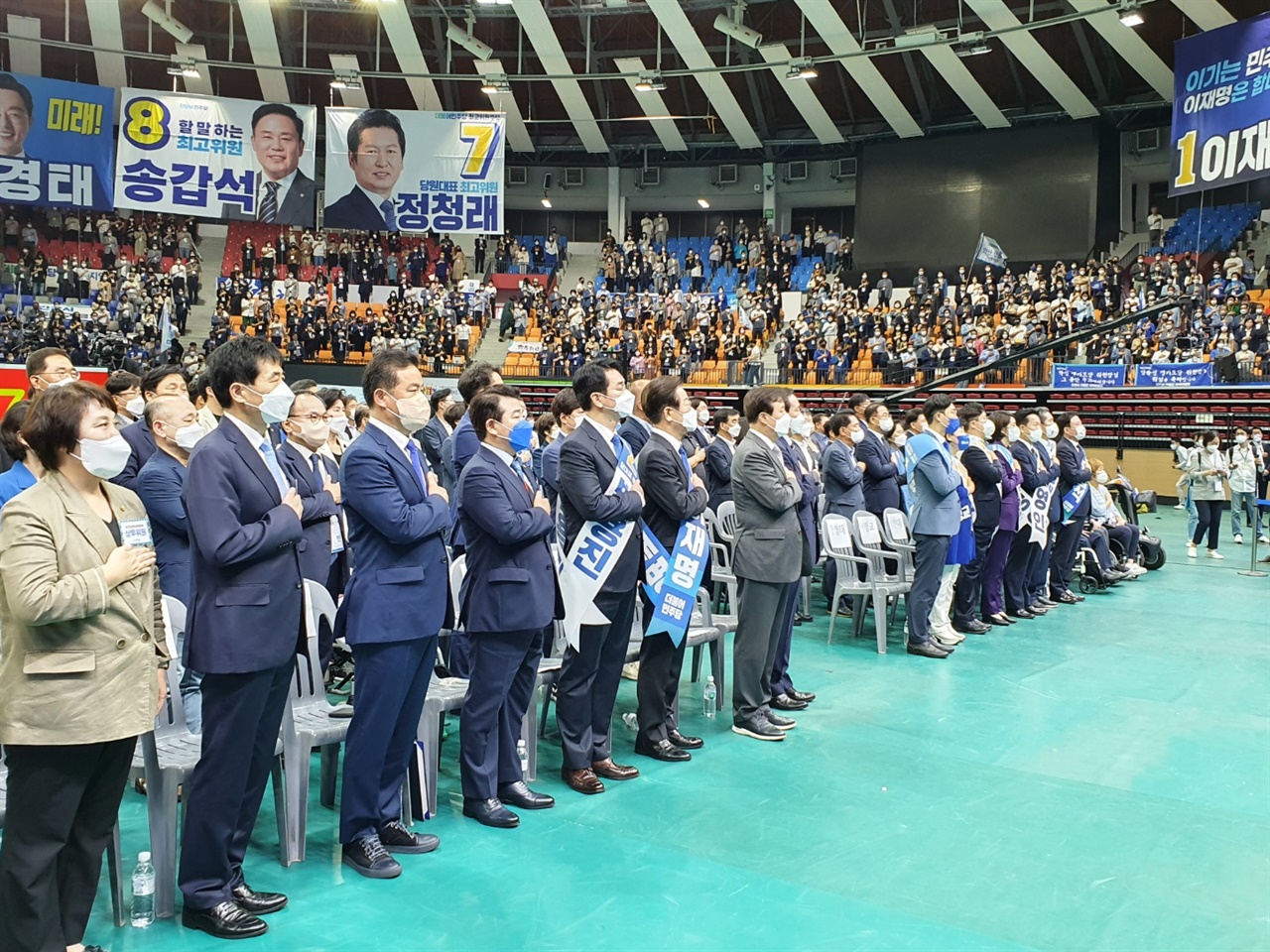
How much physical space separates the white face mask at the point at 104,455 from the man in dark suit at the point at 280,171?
20.6 m

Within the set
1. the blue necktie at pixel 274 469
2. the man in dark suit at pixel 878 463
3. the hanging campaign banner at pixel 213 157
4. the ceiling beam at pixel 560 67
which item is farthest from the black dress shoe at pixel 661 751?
the ceiling beam at pixel 560 67

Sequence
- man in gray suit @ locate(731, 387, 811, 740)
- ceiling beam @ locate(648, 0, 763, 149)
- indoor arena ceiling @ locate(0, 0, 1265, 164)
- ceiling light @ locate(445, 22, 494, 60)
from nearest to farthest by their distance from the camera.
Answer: man in gray suit @ locate(731, 387, 811, 740) < indoor arena ceiling @ locate(0, 0, 1265, 164) < ceiling light @ locate(445, 22, 494, 60) < ceiling beam @ locate(648, 0, 763, 149)

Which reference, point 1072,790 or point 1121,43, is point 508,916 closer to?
point 1072,790

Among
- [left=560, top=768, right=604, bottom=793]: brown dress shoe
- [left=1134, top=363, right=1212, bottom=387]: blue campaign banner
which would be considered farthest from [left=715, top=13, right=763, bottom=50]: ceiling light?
[left=560, top=768, right=604, bottom=793]: brown dress shoe

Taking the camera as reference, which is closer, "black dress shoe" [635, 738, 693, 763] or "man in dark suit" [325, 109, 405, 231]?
"black dress shoe" [635, 738, 693, 763]

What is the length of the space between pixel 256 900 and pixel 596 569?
6.20 ft

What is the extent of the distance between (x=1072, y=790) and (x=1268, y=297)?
63.3ft

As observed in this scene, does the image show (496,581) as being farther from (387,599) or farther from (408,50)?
(408,50)

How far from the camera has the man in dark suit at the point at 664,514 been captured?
495 cm

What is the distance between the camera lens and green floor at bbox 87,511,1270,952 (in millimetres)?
3361

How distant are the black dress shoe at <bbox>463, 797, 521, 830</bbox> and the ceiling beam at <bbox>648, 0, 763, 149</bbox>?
23.3 m

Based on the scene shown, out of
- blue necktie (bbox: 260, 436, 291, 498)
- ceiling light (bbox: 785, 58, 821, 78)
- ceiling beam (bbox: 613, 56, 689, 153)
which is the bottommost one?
blue necktie (bbox: 260, 436, 291, 498)

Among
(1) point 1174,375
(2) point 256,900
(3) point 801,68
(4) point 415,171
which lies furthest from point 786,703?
(3) point 801,68

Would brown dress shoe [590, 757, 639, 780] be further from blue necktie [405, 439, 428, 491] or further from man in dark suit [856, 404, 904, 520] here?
man in dark suit [856, 404, 904, 520]
